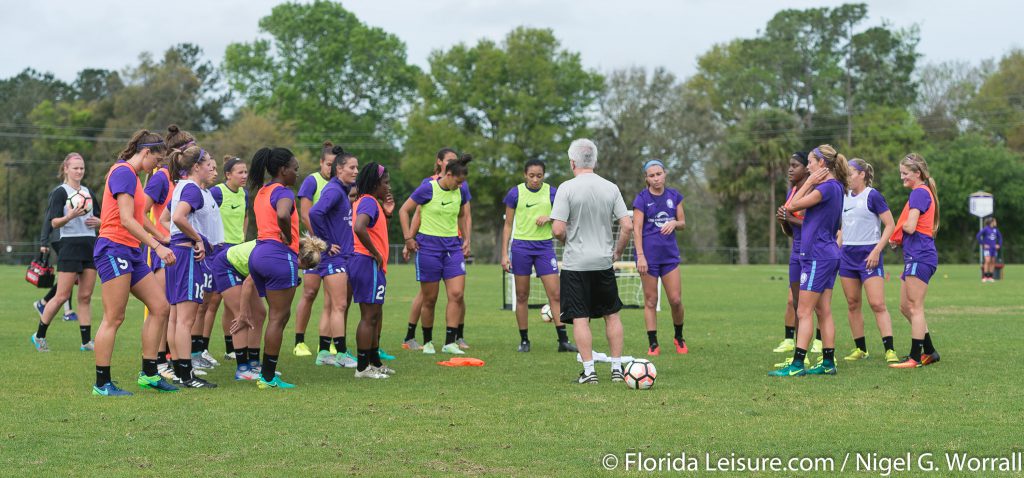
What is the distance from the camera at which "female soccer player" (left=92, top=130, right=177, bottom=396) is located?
26.9ft

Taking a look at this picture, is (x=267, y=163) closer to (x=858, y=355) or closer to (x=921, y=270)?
(x=921, y=270)

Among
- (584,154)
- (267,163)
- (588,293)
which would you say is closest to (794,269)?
(588,293)

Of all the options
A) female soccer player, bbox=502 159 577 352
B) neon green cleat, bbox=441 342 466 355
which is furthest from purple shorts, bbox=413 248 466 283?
neon green cleat, bbox=441 342 466 355

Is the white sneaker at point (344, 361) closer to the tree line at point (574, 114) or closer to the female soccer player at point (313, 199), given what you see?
the female soccer player at point (313, 199)

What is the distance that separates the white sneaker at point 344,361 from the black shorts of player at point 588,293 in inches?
104

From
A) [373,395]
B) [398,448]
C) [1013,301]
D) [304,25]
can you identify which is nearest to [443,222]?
[373,395]

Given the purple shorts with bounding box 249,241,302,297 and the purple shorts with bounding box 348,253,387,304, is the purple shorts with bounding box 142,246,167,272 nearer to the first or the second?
the purple shorts with bounding box 249,241,302,297

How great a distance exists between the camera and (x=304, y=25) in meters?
71.5

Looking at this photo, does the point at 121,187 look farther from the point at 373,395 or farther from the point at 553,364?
the point at 553,364

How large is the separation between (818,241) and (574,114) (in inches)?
2323

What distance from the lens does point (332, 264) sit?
405 inches

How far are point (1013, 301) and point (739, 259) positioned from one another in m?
44.8

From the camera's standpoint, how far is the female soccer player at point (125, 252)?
821 cm

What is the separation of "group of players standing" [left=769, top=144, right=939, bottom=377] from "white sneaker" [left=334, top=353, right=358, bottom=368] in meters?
4.22
